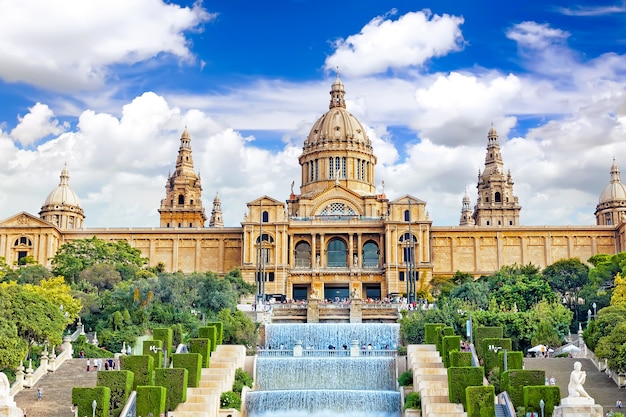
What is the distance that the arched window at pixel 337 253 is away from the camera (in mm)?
98938

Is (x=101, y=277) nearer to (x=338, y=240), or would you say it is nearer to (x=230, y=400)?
(x=338, y=240)

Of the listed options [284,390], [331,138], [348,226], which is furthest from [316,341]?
[331,138]

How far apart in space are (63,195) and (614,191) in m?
68.0

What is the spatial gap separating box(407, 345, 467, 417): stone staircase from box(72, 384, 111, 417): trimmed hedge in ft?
50.6

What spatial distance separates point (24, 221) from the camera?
331ft

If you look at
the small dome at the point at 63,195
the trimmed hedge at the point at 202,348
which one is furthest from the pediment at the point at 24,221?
the trimmed hedge at the point at 202,348

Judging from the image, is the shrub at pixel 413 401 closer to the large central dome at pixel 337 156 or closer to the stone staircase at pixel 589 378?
the stone staircase at pixel 589 378

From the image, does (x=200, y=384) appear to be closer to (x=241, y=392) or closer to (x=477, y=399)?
(x=241, y=392)

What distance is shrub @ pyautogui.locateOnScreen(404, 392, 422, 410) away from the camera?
4881 cm

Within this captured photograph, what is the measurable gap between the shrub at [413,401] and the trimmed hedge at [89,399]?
15.5 m

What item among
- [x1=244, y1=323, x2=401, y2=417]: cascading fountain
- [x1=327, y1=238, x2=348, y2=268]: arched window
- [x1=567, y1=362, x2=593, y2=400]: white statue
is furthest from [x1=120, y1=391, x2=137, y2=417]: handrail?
[x1=327, y1=238, x2=348, y2=268]: arched window

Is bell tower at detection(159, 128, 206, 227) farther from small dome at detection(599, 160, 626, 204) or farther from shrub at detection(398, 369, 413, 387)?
shrub at detection(398, 369, 413, 387)

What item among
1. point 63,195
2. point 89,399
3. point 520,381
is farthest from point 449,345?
point 63,195

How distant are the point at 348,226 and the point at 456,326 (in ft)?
113
